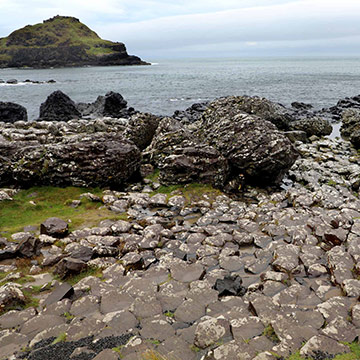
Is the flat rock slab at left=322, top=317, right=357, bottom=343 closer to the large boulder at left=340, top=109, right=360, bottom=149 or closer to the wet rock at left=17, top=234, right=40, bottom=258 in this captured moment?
the wet rock at left=17, top=234, right=40, bottom=258

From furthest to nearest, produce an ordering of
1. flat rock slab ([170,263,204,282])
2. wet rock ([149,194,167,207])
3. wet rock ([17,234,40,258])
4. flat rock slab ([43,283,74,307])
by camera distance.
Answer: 1. wet rock ([149,194,167,207])
2. wet rock ([17,234,40,258])
3. flat rock slab ([170,263,204,282])
4. flat rock slab ([43,283,74,307])

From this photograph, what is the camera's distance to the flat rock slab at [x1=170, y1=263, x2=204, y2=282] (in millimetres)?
7520

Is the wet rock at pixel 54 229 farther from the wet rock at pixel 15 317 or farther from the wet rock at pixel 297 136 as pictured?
the wet rock at pixel 297 136

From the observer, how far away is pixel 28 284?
7.62 metres

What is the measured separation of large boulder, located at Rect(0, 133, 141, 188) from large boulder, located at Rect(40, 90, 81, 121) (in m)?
26.9

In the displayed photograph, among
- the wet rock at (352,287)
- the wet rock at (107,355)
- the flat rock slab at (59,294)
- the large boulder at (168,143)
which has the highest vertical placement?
the large boulder at (168,143)

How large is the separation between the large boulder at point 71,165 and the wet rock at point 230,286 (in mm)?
9175

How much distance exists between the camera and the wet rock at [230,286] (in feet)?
22.0

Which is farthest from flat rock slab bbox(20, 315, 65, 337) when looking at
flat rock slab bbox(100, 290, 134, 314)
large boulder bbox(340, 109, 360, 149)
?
large boulder bbox(340, 109, 360, 149)

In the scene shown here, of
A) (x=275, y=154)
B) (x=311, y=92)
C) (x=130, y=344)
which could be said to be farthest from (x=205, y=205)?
(x=311, y=92)

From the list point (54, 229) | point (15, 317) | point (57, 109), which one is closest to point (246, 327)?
point (15, 317)

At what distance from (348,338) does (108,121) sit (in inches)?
1054

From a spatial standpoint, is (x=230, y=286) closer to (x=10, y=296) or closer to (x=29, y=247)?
(x=10, y=296)

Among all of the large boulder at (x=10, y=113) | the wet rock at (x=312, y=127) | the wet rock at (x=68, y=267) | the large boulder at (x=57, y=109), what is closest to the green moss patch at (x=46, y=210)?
the wet rock at (x=68, y=267)
